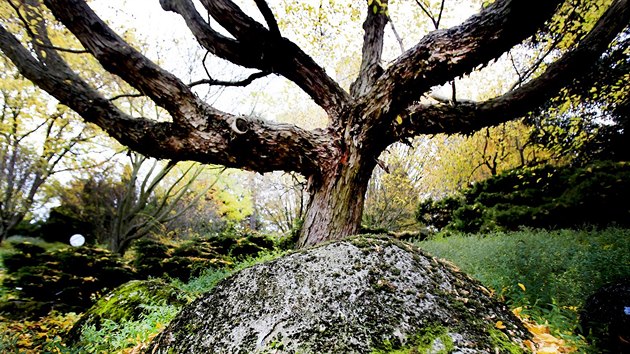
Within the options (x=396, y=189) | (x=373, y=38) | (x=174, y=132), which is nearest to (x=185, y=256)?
(x=174, y=132)

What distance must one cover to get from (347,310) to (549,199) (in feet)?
28.6

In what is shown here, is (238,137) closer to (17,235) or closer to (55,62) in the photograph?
(55,62)

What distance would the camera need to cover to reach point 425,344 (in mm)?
1425

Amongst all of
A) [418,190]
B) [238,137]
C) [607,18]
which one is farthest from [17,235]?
[607,18]

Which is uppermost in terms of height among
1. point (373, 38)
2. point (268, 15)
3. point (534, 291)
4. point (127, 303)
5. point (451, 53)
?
point (373, 38)

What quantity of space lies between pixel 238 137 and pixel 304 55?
1429mm

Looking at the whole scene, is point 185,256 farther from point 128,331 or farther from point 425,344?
point 425,344

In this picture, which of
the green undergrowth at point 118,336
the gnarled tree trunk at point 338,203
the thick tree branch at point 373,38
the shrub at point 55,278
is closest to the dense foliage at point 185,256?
the shrub at point 55,278

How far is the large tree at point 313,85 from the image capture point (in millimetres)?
3230

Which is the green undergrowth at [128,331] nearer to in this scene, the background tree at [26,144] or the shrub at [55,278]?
the shrub at [55,278]

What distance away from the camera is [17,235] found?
13250 millimetres

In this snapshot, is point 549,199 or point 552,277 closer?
point 552,277

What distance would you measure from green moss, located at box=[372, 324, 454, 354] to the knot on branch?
2.57 metres

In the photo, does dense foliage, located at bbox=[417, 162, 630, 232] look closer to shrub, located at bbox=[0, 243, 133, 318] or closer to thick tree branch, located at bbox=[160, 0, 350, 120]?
thick tree branch, located at bbox=[160, 0, 350, 120]
